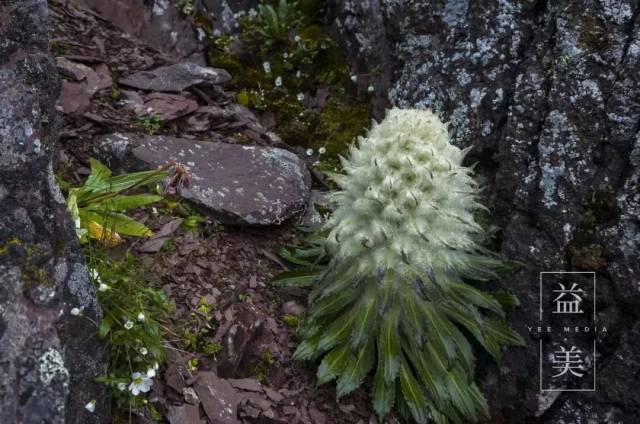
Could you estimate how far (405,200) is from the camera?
3369 millimetres

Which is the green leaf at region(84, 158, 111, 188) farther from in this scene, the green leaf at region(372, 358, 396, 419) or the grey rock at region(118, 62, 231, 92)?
the green leaf at region(372, 358, 396, 419)

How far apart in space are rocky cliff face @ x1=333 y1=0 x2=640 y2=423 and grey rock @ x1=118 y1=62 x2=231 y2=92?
7.02 feet

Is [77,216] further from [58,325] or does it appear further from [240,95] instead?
[240,95]

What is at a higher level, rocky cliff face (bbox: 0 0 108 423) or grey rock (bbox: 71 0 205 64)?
grey rock (bbox: 71 0 205 64)

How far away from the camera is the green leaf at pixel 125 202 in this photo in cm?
397

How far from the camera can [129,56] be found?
5.75 m

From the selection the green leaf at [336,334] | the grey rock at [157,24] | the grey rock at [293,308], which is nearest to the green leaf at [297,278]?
the grey rock at [293,308]

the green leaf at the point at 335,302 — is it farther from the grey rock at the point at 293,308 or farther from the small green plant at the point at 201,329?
the small green plant at the point at 201,329

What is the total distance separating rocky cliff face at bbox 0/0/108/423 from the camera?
2.67 metres

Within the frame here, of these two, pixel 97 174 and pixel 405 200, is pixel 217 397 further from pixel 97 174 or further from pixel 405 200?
pixel 97 174

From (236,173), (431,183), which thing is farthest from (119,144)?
(431,183)

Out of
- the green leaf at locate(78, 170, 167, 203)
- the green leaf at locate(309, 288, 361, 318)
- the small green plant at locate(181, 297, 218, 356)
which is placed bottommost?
the small green plant at locate(181, 297, 218, 356)

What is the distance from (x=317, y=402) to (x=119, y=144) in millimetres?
2215

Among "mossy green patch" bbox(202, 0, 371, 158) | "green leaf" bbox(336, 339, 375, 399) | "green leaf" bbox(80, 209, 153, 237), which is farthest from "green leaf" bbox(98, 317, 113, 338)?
"mossy green patch" bbox(202, 0, 371, 158)
